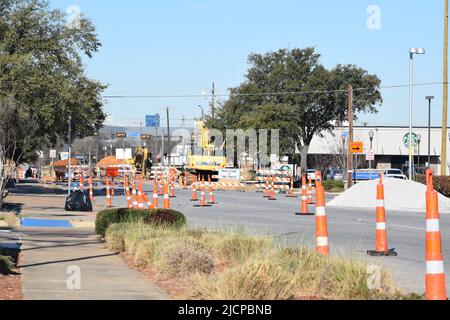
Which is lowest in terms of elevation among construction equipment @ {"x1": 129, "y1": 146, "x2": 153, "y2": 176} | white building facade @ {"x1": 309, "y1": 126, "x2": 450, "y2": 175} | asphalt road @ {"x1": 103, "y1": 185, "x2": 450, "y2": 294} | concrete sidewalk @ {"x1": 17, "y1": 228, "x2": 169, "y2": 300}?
asphalt road @ {"x1": 103, "y1": 185, "x2": 450, "y2": 294}

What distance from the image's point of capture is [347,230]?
68.0ft

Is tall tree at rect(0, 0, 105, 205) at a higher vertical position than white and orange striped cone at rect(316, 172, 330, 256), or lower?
higher

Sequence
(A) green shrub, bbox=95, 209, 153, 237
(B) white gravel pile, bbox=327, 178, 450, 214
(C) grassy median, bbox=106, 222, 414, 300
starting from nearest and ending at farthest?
(C) grassy median, bbox=106, 222, 414, 300
(A) green shrub, bbox=95, 209, 153, 237
(B) white gravel pile, bbox=327, 178, 450, 214

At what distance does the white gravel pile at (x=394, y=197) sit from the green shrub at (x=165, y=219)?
17.6 m

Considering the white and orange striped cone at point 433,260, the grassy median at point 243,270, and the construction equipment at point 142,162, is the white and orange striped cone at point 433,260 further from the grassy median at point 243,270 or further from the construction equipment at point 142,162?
the construction equipment at point 142,162

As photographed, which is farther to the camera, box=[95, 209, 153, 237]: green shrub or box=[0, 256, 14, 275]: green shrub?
box=[95, 209, 153, 237]: green shrub

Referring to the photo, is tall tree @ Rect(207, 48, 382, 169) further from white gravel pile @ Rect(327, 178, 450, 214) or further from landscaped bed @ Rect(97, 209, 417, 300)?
landscaped bed @ Rect(97, 209, 417, 300)

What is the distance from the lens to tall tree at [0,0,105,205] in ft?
134

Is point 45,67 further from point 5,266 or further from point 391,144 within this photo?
point 391,144

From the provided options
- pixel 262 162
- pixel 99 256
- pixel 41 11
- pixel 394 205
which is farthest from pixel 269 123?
pixel 99 256

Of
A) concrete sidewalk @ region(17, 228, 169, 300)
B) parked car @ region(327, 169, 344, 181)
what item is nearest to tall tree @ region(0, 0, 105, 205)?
concrete sidewalk @ region(17, 228, 169, 300)

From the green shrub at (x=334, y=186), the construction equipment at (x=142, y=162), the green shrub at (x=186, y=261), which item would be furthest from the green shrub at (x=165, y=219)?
the construction equipment at (x=142, y=162)

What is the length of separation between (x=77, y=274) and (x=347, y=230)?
35.6 ft
